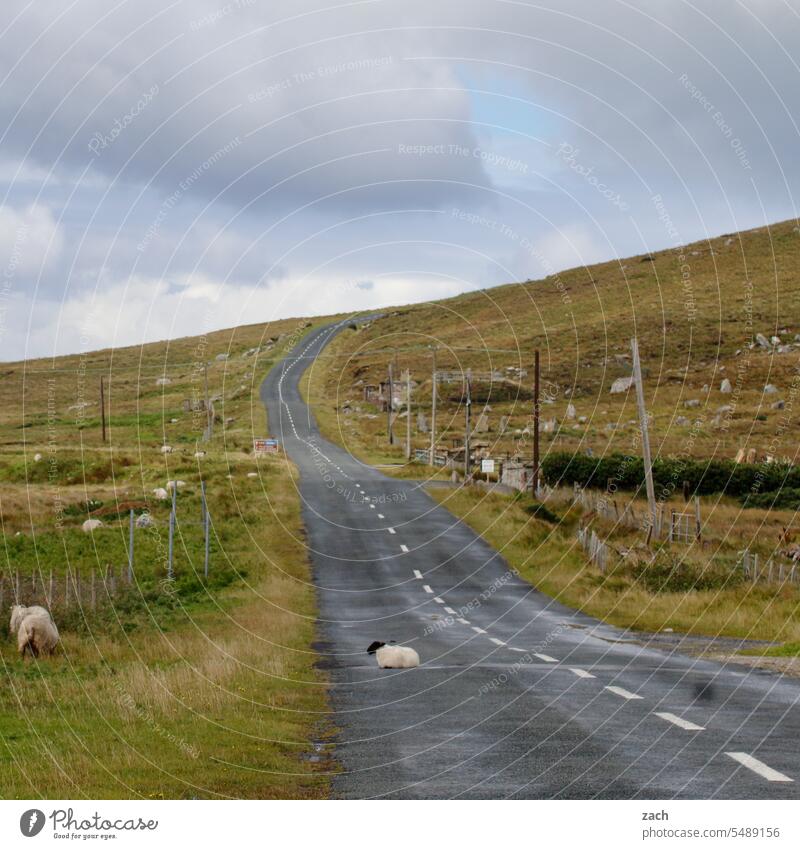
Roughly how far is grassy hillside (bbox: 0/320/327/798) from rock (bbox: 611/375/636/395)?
150ft

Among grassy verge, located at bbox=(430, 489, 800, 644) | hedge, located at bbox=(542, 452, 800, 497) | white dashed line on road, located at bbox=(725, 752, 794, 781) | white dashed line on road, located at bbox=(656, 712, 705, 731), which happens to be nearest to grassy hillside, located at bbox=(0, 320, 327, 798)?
white dashed line on road, located at bbox=(725, 752, 794, 781)

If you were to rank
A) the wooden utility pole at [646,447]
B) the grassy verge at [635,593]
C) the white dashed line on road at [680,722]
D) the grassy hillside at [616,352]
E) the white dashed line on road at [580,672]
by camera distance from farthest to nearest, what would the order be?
1. the grassy hillside at [616,352]
2. the wooden utility pole at [646,447]
3. the grassy verge at [635,593]
4. the white dashed line on road at [580,672]
5. the white dashed line on road at [680,722]

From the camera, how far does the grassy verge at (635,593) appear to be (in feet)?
94.0

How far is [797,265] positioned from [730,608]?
130 m

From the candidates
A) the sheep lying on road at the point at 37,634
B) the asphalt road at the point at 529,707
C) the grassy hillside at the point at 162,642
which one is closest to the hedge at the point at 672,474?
the grassy hillside at the point at 162,642

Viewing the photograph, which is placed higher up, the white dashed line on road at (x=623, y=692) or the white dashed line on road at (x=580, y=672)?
the white dashed line on road at (x=623, y=692)

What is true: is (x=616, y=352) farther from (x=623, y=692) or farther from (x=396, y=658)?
(x=623, y=692)

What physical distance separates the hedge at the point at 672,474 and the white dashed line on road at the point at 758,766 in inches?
1887

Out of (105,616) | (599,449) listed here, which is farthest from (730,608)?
(599,449)

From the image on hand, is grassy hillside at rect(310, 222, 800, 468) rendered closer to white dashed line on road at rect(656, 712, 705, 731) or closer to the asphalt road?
the asphalt road

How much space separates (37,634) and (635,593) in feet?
57.7

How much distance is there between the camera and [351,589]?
37.4 metres

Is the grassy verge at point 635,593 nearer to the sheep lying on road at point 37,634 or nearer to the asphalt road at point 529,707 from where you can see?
the asphalt road at point 529,707

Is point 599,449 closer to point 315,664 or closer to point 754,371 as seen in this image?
point 754,371
